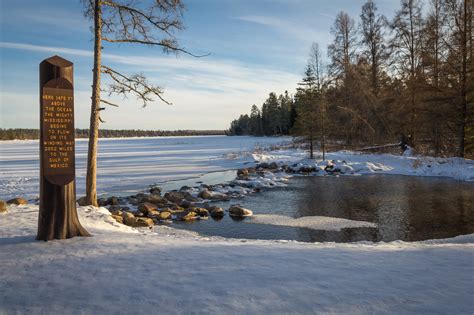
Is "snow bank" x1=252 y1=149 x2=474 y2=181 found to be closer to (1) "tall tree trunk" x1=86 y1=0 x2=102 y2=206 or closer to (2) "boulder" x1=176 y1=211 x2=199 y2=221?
(2) "boulder" x1=176 y1=211 x2=199 y2=221

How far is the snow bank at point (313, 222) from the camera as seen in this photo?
9.69 meters

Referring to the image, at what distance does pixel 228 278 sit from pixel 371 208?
947 centimetres

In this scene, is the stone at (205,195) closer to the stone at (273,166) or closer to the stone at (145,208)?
the stone at (145,208)

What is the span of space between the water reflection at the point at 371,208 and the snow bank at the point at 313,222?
35 cm

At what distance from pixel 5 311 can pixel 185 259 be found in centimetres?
216

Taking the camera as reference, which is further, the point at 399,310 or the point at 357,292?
the point at 357,292

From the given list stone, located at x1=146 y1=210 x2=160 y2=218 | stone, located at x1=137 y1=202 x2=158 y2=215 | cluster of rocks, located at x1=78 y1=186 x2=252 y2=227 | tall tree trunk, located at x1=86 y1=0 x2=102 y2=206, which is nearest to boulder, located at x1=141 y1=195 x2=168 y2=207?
cluster of rocks, located at x1=78 y1=186 x2=252 y2=227

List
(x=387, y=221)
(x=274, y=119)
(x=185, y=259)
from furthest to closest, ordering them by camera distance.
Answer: (x=274, y=119), (x=387, y=221), (x=185, y=259)

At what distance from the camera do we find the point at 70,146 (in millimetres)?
6117

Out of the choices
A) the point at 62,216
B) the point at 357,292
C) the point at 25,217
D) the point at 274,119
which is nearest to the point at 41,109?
the point at 62,216

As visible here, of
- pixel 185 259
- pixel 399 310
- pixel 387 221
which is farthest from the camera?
pixel 387 221

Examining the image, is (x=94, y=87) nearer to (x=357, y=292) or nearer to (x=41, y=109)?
(x=41, y=109)

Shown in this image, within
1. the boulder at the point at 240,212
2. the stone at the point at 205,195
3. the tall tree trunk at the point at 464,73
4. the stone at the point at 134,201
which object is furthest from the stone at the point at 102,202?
the tall tree trunk at the point at 464,73

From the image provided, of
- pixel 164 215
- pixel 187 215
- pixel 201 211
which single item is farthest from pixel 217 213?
pixel 164 215
